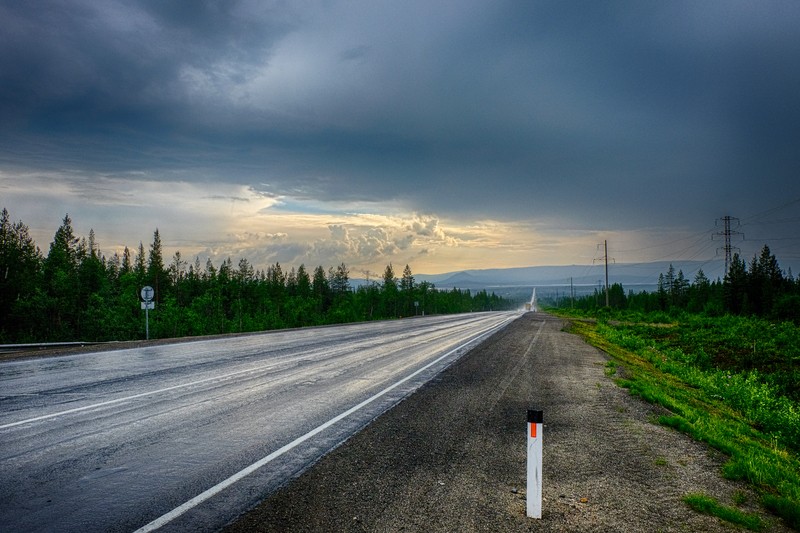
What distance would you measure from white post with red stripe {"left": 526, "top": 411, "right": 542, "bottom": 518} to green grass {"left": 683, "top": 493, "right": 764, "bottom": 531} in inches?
70.0

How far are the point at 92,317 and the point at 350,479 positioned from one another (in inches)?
2728

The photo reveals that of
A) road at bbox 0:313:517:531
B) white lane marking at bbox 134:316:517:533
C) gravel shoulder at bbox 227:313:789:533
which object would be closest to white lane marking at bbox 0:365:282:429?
road at bbox 0:313:517:531

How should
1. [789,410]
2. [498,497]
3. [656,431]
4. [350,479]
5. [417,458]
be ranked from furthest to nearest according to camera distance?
[789,410] → [656,431] → [417,458] → [350,479] → [498,497]

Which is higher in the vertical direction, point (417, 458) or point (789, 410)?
point (417, 458)

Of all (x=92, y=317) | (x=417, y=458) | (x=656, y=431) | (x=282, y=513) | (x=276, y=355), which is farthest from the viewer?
(x=92, y=317)

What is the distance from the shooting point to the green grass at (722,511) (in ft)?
14.4

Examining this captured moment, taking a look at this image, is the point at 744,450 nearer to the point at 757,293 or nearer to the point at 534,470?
the point at 534,470

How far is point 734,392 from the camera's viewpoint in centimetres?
1588

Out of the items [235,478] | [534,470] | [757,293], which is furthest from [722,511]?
[757,293]

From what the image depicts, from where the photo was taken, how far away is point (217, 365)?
46.4ft

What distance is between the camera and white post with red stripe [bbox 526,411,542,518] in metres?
4.41

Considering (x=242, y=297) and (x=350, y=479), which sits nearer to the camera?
(x=350, y=479)

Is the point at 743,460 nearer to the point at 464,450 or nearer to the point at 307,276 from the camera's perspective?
the point at 464,450

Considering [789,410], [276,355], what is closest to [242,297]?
[276,355]
